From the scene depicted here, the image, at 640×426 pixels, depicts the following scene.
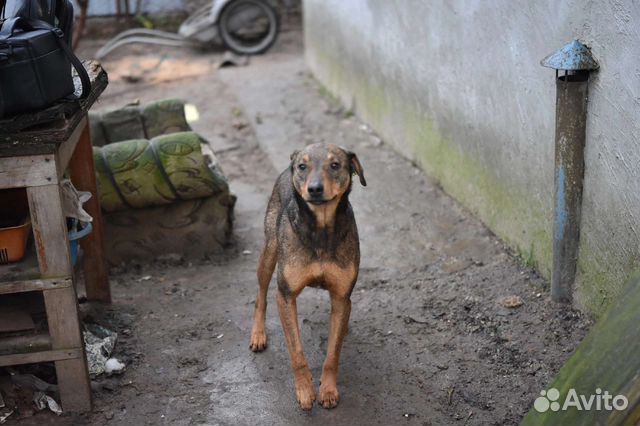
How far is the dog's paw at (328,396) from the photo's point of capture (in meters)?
4.15

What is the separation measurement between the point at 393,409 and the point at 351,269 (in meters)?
0.76

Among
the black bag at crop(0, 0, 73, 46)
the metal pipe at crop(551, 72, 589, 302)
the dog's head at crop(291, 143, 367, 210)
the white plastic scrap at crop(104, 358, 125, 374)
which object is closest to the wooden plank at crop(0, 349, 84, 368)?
the white plastic scrap at crop(104, 358, 125, 374)

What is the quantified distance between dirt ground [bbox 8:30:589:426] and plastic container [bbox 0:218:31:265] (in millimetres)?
837

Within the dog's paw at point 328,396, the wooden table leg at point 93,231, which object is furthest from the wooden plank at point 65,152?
the dog's paw at point 328,396

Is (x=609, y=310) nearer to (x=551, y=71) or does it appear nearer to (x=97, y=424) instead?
(x=551, y=71)

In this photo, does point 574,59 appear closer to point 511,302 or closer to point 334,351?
point 511,302

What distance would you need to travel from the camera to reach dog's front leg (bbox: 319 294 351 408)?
416cm

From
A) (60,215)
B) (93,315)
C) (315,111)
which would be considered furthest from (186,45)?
(60,215)

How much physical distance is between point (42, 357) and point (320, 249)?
152cm

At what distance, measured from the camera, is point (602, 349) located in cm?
339

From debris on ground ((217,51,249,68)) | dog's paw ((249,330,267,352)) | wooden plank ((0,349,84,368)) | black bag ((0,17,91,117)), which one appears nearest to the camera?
black bag ((0,17,91,117))

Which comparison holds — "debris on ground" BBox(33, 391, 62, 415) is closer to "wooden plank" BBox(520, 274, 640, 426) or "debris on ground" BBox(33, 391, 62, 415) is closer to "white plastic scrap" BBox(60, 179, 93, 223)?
"white plastic scrap" BBox(60, 179, 93, 223)

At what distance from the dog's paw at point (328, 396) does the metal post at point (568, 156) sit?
165 cm

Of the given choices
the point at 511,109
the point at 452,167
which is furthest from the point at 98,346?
the point at 452,167
